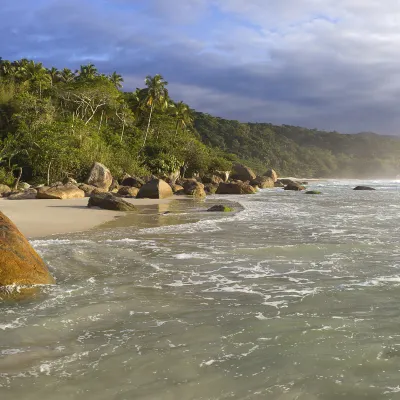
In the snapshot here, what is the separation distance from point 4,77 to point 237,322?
46424mm

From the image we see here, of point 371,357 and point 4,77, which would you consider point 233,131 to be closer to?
point 4,77

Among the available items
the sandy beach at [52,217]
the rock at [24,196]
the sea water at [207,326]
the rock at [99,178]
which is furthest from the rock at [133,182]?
the sea water at [207,326]

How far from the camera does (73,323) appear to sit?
4.55 m

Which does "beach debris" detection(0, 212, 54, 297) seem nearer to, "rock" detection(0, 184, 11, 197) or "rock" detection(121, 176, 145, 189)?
"rock" detection(0, 184, 11, 197)

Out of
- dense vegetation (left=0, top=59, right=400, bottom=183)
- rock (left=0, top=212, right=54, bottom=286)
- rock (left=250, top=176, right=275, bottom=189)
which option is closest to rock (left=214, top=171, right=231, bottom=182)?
dense vegetation (left=0, top=59, right=400, bottom=183)

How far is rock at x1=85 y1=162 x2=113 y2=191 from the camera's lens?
93.3ft

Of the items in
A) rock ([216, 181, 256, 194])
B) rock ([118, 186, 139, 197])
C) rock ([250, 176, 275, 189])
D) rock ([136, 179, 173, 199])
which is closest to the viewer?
rock ([136, 179, 173, 199])

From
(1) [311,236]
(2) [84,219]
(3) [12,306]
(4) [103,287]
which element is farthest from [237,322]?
(2) [84,219]

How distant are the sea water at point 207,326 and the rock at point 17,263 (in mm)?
255

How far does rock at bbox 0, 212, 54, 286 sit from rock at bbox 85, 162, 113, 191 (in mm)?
22493

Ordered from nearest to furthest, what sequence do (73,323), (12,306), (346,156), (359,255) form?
(73,323) → (12,306) → (359,255) → (346,156)

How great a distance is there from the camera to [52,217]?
1396 cm

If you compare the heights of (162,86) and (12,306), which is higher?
(162,86)

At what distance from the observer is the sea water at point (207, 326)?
3.27 m
